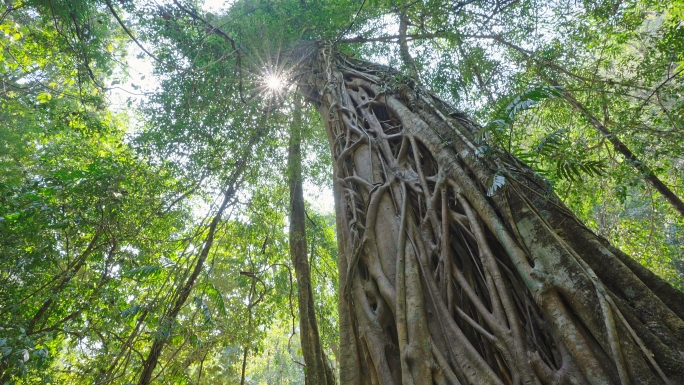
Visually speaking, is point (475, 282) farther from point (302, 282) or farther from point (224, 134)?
point (224, 134)

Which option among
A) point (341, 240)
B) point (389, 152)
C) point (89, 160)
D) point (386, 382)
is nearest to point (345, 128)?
point (389, 152)

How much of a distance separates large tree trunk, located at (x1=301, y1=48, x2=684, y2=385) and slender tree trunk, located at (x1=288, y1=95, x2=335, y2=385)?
105 cm

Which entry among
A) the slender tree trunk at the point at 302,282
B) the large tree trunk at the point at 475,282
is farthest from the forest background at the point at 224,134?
the large tree trunk at the point at 475,282

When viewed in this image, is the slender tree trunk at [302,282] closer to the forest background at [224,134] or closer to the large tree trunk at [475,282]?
the forest background at [224,134]

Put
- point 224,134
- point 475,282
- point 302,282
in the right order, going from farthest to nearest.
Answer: point 224,134
point 302,282
point 475,282

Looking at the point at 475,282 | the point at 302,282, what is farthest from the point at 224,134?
the point at 475,282

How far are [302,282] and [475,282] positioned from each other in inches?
77.0

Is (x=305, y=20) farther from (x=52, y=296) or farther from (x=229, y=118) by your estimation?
(x=52, y=296)

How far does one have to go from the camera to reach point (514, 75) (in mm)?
3973

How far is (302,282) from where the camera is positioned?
335 centimetres

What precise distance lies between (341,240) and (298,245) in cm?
119

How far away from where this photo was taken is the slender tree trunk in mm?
3012

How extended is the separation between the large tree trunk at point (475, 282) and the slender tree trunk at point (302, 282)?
1049mm

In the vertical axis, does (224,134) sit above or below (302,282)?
above
